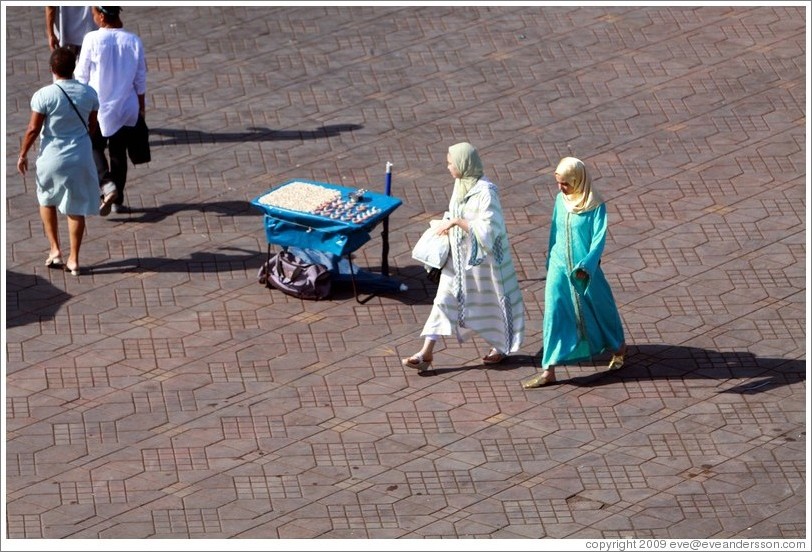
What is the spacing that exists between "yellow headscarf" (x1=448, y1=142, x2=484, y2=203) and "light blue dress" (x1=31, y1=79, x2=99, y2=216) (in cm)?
304

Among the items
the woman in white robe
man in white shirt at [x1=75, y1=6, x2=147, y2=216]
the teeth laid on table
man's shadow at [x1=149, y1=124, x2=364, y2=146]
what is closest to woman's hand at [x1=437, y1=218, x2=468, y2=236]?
the woman in white robe

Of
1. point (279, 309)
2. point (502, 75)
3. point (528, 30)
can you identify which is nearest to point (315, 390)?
point (279, 309)

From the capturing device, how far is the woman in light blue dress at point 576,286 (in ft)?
37.8

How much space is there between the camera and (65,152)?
13.1m

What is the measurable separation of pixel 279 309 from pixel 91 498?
275 centimetres

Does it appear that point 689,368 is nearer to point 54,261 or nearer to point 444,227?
point 444,227

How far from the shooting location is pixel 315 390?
461 inches

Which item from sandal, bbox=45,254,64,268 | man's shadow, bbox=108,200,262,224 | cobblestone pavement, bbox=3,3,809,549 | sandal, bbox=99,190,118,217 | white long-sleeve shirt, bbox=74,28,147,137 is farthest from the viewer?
man's shadow, bbox=108,200,262,224

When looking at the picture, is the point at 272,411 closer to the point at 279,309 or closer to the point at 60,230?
the point at 279,309

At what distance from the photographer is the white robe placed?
38.5 ft

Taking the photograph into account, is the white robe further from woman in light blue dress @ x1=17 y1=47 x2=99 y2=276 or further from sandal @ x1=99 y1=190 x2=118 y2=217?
sandal @ x1=99 y1=190 x2=118 y2=217

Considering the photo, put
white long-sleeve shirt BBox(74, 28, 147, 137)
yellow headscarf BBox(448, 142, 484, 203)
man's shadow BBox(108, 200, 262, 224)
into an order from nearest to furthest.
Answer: yellow headscarf BBox(448, 142, 484, 203) < white long-sleeve shirt BBox(74, 28, 147, 137) < man's shadow BBox(108, 200, 262, 224)

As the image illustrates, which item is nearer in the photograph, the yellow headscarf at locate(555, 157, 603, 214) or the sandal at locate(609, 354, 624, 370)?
the yellow headscarf at locate(555, 157, 603, 214)

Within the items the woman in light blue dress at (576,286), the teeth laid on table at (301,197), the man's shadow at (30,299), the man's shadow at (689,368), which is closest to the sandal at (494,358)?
the man's shadow at (689,368)
